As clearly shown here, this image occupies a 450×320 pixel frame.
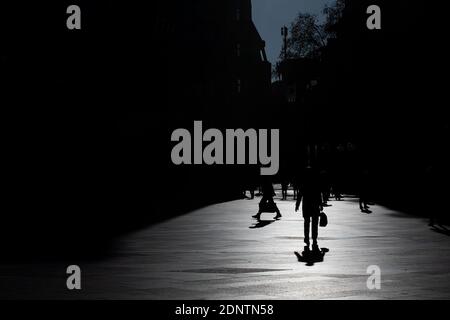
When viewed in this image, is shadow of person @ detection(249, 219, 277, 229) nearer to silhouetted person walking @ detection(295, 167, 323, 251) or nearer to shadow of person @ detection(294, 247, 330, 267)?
silhouetted person walking @ detection(295, 167, 323, 251)

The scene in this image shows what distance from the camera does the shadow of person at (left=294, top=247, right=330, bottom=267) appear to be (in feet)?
53.0

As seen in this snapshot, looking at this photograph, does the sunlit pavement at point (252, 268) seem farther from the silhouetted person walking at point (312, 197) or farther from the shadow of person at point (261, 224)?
the shadow of person at point (261, 224)

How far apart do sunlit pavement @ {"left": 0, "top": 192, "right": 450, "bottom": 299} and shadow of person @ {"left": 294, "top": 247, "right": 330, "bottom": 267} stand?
15 cm

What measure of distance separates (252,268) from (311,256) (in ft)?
7.91

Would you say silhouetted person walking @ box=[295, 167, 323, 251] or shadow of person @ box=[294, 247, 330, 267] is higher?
silhouetted person walking @ box=[295, 167, 323, 251]

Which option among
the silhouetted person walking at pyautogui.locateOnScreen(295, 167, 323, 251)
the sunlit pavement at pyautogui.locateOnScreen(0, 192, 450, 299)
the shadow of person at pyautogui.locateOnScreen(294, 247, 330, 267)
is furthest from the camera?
the silhouetted person walking at pyautogui.locateOnScreen(295, 167, 323, 251)

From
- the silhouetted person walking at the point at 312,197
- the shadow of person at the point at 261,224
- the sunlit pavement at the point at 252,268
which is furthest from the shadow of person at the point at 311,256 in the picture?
the shadow of person at the point at 261,224

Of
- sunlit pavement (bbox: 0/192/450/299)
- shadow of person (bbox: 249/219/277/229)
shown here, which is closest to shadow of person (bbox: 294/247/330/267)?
sunlit pavement (bbox: 0/192/450/299)

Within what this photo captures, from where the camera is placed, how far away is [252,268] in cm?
1492

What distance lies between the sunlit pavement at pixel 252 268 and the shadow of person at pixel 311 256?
0.51ft

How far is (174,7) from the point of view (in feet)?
223

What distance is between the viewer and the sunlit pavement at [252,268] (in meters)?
11.8
